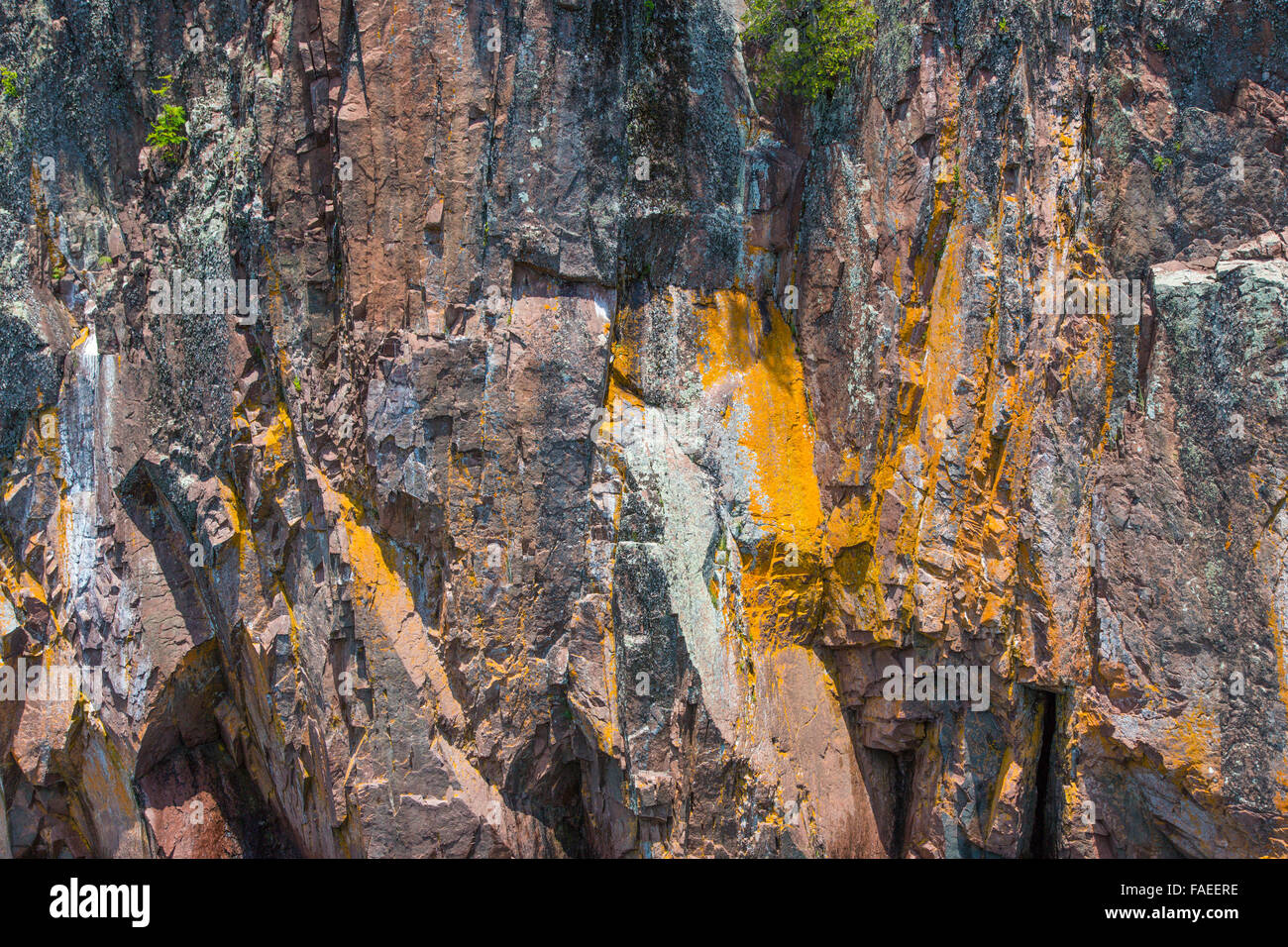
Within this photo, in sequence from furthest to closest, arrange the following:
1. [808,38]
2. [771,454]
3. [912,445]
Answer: [771,454] → [808,38] → [912,445]

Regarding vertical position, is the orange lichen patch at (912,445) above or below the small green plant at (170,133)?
below

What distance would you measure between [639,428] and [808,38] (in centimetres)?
477

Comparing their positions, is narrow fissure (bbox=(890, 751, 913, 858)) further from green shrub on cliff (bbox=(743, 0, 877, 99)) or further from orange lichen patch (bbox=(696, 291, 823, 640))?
green shrub on cliff (bbox=(743, 0, 877, 99))

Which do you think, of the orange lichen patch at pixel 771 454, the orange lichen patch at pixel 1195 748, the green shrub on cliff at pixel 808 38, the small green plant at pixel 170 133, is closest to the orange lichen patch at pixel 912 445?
the orange lichen patch at pixel 771 454

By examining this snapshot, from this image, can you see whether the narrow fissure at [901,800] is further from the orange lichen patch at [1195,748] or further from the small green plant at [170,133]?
the small green plant at [170,133]

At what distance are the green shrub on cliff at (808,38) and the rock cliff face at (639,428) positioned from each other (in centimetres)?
28

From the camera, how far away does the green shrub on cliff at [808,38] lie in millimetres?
10852

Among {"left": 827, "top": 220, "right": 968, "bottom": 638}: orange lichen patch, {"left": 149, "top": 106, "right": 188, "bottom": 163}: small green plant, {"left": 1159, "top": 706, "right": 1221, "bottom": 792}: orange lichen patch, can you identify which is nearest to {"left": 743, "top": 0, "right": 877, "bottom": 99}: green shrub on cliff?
{"left": 827, "top": 220, "right": 968, "bottom": 638}: orange lichen patch

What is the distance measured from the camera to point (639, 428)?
35.0ft

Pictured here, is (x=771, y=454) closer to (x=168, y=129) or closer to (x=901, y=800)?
(x=901, y=800)

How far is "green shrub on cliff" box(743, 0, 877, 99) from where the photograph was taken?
35.6 feet

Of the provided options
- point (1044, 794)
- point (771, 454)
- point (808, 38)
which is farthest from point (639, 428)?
point (1044, 794)

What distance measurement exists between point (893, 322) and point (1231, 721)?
5.09 metres

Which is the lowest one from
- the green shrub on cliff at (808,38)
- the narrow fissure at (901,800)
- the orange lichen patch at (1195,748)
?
the narrow fissure at (901,800)
